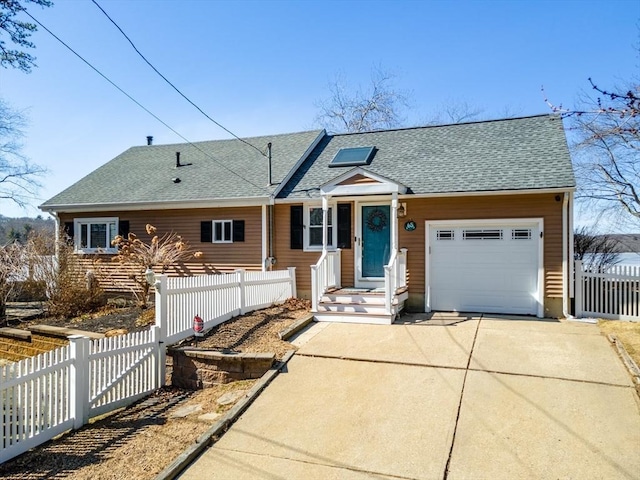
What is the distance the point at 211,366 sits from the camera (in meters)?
6.20

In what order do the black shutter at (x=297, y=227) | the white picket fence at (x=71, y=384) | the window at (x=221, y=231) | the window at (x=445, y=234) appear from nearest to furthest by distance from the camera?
the white picket fence at (x=71, y=384) → the window at (x=445, y=234) → the black shutter at (x=297, y=227) → the window at (x=221, y=231)

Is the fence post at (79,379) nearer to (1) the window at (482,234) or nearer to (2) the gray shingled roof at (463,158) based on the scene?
(2) the gray shingled roof at (463,158)

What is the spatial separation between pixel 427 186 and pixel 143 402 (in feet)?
24.1

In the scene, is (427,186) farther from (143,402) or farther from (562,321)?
(143,402)

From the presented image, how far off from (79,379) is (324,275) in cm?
547

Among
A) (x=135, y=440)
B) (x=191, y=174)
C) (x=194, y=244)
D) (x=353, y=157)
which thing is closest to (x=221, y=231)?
(x=194, y=244)

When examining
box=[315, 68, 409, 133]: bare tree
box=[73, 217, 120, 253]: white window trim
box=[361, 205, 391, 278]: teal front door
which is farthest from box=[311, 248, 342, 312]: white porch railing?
box=[315, 68, 409, 133]: bare tree

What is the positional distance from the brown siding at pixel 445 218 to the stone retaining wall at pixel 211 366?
4.77 meters

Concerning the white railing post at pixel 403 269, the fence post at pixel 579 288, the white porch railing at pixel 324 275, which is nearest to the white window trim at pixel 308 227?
the white porch railing at pixel 324 275

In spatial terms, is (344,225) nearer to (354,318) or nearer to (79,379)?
(354,318)

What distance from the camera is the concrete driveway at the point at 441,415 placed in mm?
3826

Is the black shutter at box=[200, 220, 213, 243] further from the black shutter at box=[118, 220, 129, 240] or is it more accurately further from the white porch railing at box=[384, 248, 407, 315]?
the white porch railing at box=[384, 248, 407, 315]

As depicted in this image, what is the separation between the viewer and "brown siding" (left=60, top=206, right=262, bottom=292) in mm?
11406

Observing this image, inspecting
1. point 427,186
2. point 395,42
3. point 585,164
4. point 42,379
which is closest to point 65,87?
point 42,379
